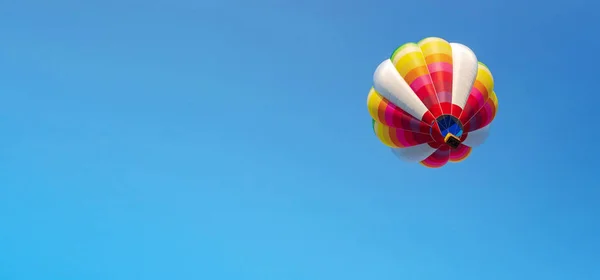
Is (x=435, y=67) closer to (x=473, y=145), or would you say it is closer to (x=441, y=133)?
(x=441, y=133)

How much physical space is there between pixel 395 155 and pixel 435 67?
5.74 m

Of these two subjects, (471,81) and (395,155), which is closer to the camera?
(471,81)

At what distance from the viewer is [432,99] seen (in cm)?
1752

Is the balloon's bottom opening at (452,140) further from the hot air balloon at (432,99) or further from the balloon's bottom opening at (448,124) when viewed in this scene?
the balloon's bottom opening at (448,124)

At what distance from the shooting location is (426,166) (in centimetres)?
2170

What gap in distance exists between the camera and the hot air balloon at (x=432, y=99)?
17.4m

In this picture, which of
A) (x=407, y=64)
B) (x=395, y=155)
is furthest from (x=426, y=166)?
(x=407, y=64)

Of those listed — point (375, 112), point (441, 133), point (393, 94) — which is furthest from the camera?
point (375, 112)

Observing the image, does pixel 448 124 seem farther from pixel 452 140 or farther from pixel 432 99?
pixel 432 99

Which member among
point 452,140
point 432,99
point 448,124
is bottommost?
point 452,140

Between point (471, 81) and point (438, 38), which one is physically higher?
point (438, 38)

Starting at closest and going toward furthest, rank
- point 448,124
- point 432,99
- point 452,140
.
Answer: point 452,140 < point 448,124 < point 432,99

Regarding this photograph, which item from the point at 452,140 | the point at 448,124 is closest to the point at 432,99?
the point at 448,124

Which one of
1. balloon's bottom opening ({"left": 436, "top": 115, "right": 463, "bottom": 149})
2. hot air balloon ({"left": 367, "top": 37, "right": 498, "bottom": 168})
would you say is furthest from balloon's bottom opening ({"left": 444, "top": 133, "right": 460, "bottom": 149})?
balloon's bottom opening ({"left": 436, "top": 115, "right": 463, "bottom": 149})
